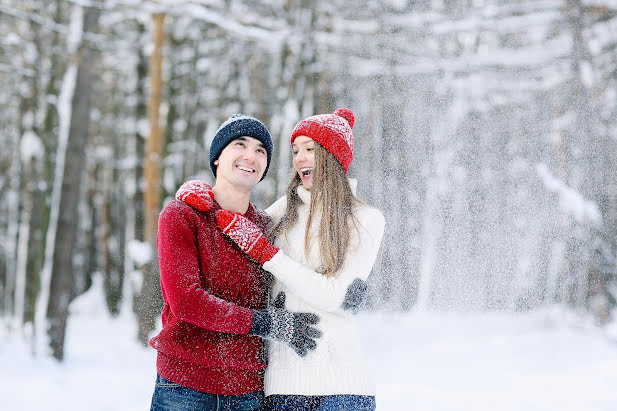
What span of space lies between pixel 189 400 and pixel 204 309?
0.35 m

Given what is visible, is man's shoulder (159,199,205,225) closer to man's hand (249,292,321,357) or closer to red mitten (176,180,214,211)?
red mitten (176,180,214,211)

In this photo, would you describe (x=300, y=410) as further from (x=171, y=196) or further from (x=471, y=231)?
(x=171, y=196)

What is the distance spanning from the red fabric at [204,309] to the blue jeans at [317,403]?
0.11 m

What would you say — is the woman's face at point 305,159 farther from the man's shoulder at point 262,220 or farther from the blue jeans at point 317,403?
the blue jeans at point 317,403

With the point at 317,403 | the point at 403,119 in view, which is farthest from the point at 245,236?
the point at 403,119

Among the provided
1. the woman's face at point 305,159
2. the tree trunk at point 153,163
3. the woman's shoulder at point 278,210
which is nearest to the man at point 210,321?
the woman's face at point 305,159

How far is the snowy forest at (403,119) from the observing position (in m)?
8.62

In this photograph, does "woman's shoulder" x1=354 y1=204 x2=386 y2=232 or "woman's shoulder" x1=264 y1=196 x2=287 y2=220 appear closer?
"woman's shoulder" x1=354 y1=204 x2=386 y2=232

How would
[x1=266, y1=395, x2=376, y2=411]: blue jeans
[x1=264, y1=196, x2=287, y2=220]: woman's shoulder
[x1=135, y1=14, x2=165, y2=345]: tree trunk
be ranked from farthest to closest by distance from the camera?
[x1=135, y1=14, x2=165, y2=345]: tree trunk → [x1=264, y1=196, x2=287, y2=220]: woman's shoulder → [x1=266, y1=395, x2=376, y2=411]: blue jeans

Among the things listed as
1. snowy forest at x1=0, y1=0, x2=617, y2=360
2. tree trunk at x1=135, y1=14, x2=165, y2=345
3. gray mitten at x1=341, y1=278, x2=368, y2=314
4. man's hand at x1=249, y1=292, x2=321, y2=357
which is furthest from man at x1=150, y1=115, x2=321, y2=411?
tree trunk at x1=135, y1=14, x2=165, y2=345

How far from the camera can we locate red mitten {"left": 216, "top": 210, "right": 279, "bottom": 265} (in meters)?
2.24

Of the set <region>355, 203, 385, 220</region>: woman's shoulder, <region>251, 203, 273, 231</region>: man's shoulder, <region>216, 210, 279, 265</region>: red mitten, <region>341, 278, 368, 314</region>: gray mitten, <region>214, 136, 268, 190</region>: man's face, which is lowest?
<region>341, 278, 368, 314</region>: gray mitten

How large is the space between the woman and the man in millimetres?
70

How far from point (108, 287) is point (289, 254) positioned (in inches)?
651
